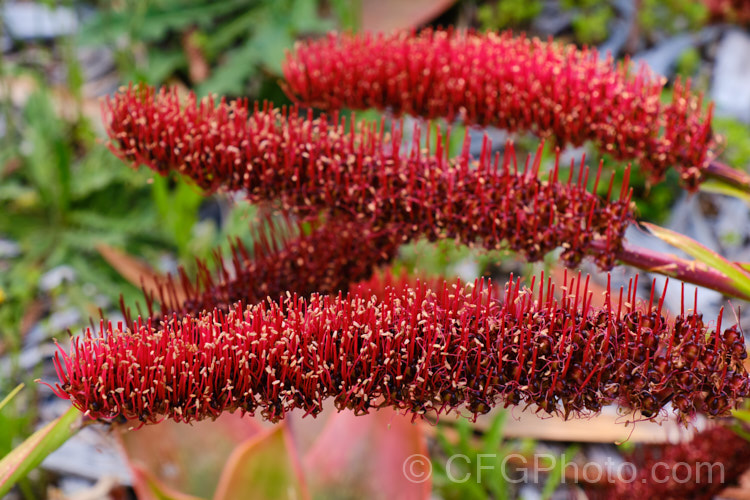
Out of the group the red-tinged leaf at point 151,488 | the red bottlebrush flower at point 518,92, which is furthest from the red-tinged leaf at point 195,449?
the red bottlebrush flower at point 518,92

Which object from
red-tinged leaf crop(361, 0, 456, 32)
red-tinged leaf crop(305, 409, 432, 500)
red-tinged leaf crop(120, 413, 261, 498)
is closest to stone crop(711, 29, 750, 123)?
red-tinged leaf crop(361, 0, 456, 32)

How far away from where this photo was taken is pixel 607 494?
3.12 feet

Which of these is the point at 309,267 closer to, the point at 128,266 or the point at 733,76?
the point at 128,266

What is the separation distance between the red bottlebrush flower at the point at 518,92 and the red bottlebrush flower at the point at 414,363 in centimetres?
29

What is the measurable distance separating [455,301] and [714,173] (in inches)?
15.3

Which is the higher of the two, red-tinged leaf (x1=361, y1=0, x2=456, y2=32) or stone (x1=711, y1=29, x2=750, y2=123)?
red-tinged leaf (x1=361, y1=0, x2=456, y2=32)

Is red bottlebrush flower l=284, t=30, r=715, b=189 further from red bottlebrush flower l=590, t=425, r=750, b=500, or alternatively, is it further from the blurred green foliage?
the blurred green foliage

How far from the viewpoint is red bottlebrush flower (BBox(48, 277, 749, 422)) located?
1.89 feet

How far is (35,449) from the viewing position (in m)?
0.61

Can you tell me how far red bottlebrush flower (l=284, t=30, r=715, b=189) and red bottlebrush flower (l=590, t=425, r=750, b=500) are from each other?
0.31m

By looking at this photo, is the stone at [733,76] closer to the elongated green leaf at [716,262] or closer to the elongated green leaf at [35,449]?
the elongated green leaf at [716,262]

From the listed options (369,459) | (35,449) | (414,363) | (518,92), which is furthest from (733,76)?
(35,449)

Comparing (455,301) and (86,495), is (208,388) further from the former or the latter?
(86,495)

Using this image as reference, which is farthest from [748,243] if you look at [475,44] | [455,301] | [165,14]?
[165,14]
